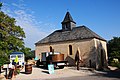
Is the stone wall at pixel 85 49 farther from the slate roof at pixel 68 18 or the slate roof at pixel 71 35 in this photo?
the slate roof at pixel 68 18

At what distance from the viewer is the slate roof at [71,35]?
32816 millimetres

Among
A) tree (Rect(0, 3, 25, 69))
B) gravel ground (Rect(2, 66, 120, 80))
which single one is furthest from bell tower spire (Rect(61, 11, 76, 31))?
gravel ground (Rect(2, 66, 120, 80))

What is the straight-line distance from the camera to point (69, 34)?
35.5m

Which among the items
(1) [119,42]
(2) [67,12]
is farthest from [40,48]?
(1) [119,42]

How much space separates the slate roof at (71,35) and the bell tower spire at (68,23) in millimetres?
899

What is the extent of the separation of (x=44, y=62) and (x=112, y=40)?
32.4 metres

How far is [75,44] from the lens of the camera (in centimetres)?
3328

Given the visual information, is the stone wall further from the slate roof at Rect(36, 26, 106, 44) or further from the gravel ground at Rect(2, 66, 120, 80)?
the gravel ground at Rect(2, 66, 120, 80)

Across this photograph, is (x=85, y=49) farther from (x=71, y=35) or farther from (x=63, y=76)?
(x=63, y=76)

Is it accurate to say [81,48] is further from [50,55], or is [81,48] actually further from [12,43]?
[12,43]

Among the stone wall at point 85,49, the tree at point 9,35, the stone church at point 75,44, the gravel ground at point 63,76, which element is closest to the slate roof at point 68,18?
the stone church at point 75,44

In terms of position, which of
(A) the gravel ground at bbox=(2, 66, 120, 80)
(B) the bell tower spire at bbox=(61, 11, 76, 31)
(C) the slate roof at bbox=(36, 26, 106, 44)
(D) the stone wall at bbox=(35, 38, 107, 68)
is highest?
(B) the bell tower spire at bbox=(61, 11, 76, 31)

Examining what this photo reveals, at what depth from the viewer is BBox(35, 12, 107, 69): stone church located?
3153cm

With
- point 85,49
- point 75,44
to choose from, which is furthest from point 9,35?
point 85,49
